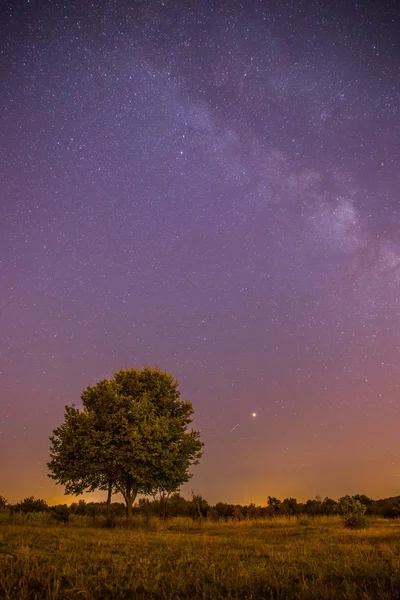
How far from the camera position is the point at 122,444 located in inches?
1057

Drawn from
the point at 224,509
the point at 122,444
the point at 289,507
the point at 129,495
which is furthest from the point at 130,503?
the point at 289,507

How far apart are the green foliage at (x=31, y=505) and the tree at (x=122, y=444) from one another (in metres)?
8.51

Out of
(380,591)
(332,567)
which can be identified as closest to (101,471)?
(332,567)

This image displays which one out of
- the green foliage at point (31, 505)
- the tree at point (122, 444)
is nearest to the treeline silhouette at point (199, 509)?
the green foliage at point (31, 505)

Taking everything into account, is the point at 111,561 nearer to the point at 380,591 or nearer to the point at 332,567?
the point at 332,567

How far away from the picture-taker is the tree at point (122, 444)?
26.4m

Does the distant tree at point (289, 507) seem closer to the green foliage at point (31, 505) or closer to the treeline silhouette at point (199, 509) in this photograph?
the treeline silhouette at point (199, 509)

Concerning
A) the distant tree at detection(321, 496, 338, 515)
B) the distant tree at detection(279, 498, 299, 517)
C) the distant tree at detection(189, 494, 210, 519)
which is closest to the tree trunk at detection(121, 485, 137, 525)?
the distant tree at detection(189, 494, 210, 519)

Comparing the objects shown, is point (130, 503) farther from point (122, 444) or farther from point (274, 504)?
point (274, 504)

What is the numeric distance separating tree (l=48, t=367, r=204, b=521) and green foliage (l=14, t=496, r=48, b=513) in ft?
27.9

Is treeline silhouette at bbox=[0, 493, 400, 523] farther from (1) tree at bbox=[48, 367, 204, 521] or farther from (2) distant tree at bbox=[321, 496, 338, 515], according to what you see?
(1) tree at bbox=[48, 367, 204, 521]

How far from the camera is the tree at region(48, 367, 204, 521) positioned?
26.4 meters

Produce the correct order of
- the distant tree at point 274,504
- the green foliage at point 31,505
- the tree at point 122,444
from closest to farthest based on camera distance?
the tree at point 122,444
the green foliage at point 31,505
the distant tree at point 274,504

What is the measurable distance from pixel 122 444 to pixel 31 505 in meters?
13.4
